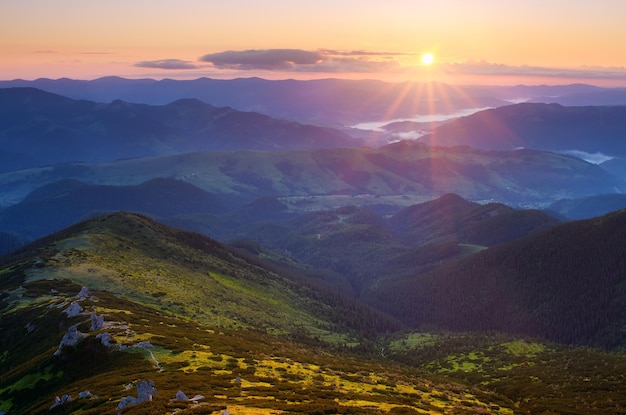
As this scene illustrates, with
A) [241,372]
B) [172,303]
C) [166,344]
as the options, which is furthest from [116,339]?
[172,303]

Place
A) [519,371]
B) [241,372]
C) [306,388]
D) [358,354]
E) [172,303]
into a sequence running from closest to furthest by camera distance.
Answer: [306,388], [241,372], [519,371], [172,303], [358,354]

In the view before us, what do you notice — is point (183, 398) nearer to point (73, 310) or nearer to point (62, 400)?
point (62, 400)

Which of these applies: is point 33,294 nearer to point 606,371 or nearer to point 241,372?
point 241,372

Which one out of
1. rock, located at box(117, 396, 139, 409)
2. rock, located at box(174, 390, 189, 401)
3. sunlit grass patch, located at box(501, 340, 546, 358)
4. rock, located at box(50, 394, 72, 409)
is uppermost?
rock, located at box(117, 396, 139, 409)

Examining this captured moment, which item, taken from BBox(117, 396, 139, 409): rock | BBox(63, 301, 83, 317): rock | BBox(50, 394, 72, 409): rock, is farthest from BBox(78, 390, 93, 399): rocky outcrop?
BBox(63, 301, 83, 317): rock

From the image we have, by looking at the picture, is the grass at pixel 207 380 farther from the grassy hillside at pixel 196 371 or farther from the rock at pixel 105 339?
the rock at pixel 105 339

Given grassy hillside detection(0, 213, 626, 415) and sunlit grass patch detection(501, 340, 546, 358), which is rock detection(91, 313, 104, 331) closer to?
grassy hillside detection(0, 213, 626, 415)
